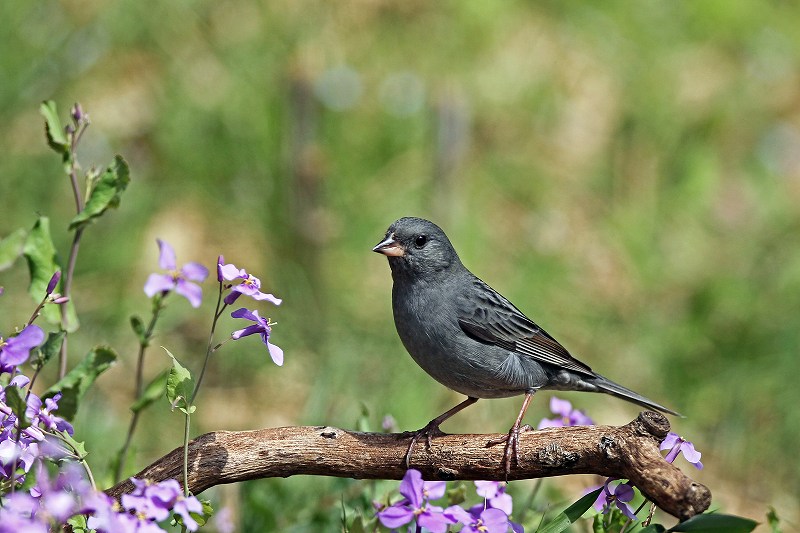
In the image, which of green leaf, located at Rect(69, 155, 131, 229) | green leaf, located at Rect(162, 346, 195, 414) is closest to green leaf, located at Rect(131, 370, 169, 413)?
green leaf, located at Rect(162, 346, 195, 414)

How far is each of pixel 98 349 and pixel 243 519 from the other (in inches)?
49.8

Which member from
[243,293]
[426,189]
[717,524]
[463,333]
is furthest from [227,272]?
[426,189]

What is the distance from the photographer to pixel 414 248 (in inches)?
143

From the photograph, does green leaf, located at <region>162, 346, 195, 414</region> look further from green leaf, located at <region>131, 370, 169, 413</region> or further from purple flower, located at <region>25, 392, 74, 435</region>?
purple flower, located at <region>25, 392, 74, 435</region>

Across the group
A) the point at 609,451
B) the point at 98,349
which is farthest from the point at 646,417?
the point at 98,349

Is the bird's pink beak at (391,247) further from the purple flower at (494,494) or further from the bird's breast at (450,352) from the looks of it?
the purple flower at (494,494)

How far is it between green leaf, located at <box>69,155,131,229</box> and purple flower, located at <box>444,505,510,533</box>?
4.20ft

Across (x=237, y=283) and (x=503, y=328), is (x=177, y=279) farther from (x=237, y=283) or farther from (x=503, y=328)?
(x=503, y=328)

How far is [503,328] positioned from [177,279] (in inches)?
67.0

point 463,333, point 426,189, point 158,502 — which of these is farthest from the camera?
point 426,189

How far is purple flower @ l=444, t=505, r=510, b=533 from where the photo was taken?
2277 millimetres

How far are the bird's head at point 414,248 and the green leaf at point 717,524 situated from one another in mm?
1616

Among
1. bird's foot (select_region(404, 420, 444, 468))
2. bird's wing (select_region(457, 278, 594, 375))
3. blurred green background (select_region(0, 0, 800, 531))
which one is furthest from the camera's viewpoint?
blurred green background (select_region(0, 0, 800, 531))

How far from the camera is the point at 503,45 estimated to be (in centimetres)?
766
